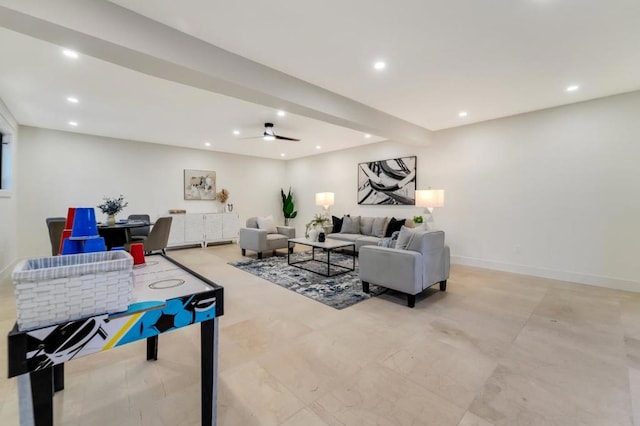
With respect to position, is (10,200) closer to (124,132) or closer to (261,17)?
(124,132)

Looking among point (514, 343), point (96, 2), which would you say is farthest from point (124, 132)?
point (514, 343)

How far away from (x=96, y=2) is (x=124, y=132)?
433 cm

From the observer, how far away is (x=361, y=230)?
6320 mm

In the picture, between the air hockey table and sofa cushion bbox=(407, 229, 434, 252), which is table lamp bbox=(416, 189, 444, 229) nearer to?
sofa cushion bbox=(407, 229, 434, 252)

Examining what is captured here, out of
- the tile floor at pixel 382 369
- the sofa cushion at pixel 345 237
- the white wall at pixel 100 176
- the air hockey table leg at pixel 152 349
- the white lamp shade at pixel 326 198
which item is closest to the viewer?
the tile floor at pixel 382 369

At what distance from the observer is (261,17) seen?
7.19ft

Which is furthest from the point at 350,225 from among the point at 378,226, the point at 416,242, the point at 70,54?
the point at 70,54

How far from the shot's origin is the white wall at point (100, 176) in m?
5.21

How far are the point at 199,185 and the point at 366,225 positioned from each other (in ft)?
14.7

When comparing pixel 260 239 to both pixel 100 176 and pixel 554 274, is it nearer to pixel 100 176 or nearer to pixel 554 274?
pixel 100 176

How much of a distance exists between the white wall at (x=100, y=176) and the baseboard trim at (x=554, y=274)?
598 cm

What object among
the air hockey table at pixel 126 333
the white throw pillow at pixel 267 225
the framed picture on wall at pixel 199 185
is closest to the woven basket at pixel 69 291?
the air hockey table at pixel 126 333

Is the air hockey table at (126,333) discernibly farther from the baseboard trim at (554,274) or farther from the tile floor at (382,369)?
the baseboard trim at (554,274)

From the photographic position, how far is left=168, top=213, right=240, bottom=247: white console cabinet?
6.58m
